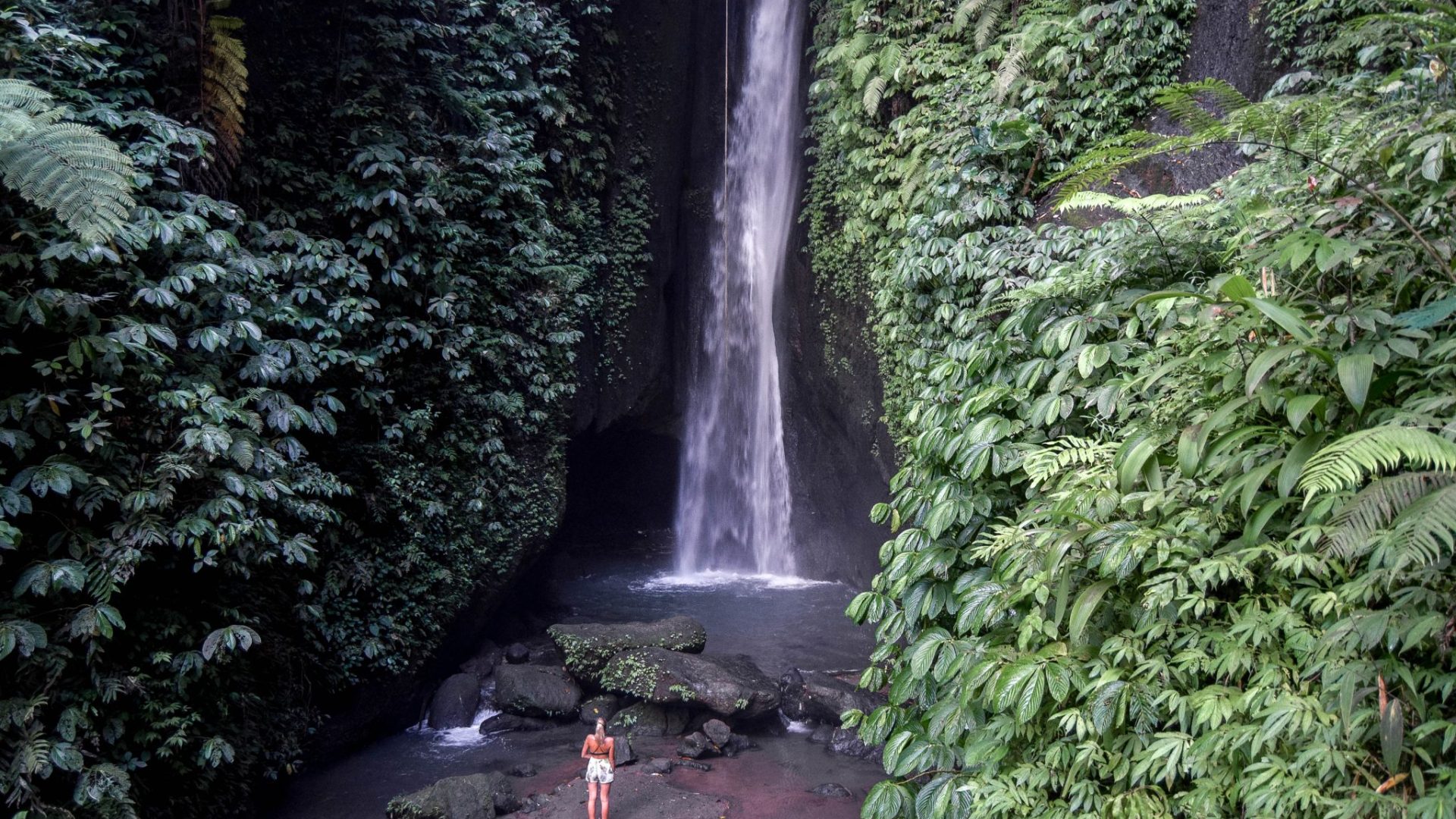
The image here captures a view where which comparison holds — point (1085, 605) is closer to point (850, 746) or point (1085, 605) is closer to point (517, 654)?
point (850, 746)

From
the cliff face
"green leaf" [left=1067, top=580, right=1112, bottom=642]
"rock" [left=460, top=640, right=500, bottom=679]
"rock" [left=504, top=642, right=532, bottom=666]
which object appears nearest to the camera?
"green leaf" [left=1067, top=580, right=1112, bottom=642]

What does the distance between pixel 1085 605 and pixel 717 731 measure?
500 cm

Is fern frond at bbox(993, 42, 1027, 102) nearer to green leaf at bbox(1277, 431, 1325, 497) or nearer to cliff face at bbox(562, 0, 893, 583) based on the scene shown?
cliff face at bbox(562, 0, 893, 583)

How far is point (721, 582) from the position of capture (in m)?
12.2

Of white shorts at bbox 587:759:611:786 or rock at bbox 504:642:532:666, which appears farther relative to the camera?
rock at bbox 504:642:532:666

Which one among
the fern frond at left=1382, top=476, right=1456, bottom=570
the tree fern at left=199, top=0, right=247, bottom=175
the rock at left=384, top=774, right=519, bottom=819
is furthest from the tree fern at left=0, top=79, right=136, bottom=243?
the fern frond at left=1382, top=476, right=1456, bottom=570

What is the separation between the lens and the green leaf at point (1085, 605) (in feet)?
9.08

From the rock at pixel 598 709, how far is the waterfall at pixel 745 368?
5169mm

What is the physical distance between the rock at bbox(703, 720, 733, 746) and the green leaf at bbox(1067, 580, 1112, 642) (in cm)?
484

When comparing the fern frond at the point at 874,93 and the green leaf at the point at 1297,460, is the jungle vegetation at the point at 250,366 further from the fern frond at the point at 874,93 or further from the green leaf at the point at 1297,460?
the green leaf at the point at 1297,460

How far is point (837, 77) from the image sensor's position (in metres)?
8.65

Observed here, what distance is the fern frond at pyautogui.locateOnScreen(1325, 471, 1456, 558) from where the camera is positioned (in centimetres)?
222

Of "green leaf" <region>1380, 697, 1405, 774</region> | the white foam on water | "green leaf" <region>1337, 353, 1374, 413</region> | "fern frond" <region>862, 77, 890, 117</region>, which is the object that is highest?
"fern frond" <region>862, 77, 890, 117</region>

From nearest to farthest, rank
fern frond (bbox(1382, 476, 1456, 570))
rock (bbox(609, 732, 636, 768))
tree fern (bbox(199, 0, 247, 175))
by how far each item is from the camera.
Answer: fern frond (bbox(1382, 476, 1456, 570)) → tree fern (bbox(199, 0, 247, 175)) → rock (bbox(609, 732, 636, 768))
